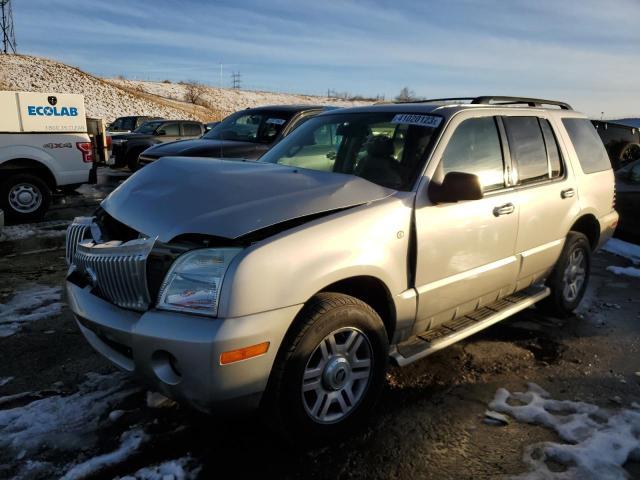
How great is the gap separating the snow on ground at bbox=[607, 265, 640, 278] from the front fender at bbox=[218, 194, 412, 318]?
4.62m

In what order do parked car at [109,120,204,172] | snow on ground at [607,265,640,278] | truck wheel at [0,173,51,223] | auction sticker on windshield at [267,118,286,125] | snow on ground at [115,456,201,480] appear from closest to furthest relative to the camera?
1. snow on ground at [115,456,201,480]
2. snow on ground at [607,265,640,278]
3. truck wheel at [0,173,51,223]
4. auction sticker on windshield at [267,118,286,125]
5. parked car at [109,120,204,172]

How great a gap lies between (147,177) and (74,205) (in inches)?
328

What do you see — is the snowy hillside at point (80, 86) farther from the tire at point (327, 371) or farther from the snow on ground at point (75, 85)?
the tire at point (327, 371)

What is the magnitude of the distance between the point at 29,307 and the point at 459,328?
151 inches

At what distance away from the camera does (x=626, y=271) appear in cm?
634

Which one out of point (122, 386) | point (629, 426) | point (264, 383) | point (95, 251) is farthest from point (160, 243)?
point (629, 426)

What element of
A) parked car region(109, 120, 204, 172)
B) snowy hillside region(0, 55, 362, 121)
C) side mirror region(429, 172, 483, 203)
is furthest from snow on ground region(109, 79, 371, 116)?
side mirror region(429, 172, 483, 203)

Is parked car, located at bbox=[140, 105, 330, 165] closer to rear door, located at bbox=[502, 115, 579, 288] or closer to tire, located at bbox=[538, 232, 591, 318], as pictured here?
rear door, located at bbox=[502, 115, 579, 288]

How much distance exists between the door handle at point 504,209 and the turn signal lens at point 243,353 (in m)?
2.02

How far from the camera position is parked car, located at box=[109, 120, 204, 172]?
15516mm

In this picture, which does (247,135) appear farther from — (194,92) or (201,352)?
(194,92)

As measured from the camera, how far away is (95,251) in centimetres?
282

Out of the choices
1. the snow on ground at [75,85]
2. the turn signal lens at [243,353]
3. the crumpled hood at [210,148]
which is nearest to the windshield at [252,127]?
the crumpled hood at [210,148]

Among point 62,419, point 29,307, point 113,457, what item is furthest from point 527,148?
point 29,307
